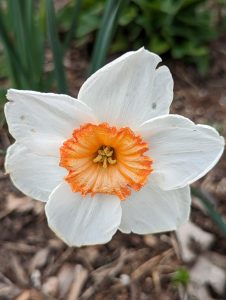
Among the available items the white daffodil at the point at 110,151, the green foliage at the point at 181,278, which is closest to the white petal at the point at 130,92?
the white daffodil at the point at 110,151

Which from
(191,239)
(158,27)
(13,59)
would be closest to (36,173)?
(13,59)

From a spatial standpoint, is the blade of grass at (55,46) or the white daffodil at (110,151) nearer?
the white daffodil at (110,151)

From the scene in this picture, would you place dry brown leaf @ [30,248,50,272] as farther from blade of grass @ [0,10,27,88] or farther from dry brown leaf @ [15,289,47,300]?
blade of grass @ [0,10,27,88]

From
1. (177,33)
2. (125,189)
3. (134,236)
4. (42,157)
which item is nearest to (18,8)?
(42,157)

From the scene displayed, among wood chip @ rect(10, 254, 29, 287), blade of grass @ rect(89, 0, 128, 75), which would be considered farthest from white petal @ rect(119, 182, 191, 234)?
wood chip @ rect(10, 254, 29, 287)

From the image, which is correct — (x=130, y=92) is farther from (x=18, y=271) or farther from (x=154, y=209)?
(x=18, y=271)

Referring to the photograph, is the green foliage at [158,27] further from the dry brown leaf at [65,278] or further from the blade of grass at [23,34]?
the dry brown leaf at [65,278]
